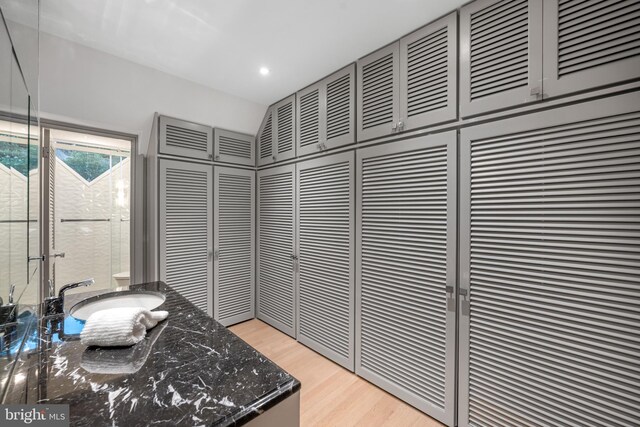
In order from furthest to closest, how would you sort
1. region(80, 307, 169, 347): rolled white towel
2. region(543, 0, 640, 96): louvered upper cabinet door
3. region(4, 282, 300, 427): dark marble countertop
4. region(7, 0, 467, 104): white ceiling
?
region(7, 0, 467, 104): white ceiling
region(543, 0, 640, 96): louvered upper cabinet door
region(80, 307, 169, 347): rolled white towel
region(4, 282, 300, 427): dark marble countertop

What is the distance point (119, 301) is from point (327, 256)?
1.45 metres

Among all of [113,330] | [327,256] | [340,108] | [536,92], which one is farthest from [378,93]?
[113,330]

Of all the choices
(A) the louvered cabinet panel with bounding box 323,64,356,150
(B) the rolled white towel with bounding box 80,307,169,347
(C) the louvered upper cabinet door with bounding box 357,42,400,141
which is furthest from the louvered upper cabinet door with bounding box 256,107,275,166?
(B) the rolled white towel with bounding box 80,307,169,347

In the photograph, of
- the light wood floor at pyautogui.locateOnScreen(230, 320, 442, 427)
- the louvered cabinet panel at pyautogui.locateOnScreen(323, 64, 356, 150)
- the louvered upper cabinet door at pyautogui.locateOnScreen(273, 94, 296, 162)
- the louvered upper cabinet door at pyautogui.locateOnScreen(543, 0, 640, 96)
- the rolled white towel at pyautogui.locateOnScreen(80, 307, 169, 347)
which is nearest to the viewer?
the rolled white towel at pyautogui.locateOnScreen(80, 307, 169, 347)

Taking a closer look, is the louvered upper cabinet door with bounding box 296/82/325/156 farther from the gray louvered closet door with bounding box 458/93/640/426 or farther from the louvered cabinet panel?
the gray louvered closet door with bounding box 458/93/640/426

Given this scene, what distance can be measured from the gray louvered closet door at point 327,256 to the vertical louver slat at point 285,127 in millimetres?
321

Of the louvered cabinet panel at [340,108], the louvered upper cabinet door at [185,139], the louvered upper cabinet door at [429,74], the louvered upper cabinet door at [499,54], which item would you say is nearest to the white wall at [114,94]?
the louvered upper cabinet door at [185,139]

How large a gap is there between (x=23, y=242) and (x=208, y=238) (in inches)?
67.2

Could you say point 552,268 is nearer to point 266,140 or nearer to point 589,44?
point 589,44

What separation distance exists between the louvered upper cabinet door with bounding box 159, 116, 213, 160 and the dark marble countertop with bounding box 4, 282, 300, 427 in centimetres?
180

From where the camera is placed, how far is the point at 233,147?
2865 mm

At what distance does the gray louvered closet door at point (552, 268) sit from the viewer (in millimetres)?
1085

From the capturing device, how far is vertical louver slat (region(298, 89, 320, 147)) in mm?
2354

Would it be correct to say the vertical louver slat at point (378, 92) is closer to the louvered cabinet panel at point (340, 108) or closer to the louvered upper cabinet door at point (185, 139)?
the louvered cabinet panel at point (340, 108)
